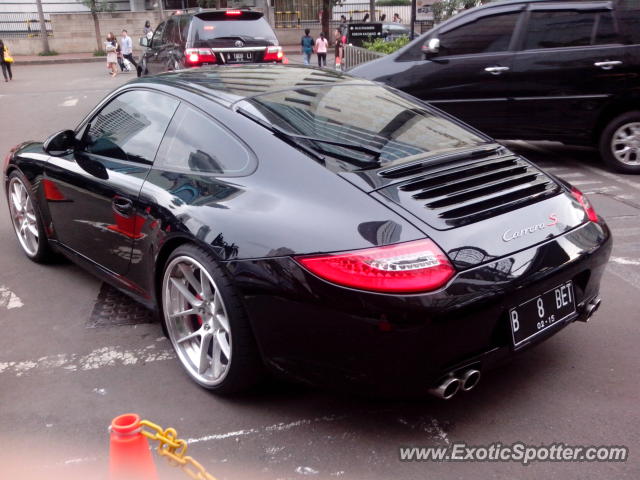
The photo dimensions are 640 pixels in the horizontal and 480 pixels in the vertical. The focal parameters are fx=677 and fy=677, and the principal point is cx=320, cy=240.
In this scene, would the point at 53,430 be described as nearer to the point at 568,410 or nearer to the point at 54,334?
the point at 54,334

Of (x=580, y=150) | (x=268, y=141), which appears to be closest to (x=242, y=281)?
(x=268, y=141)

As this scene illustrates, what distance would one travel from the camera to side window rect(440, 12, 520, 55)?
768 cm

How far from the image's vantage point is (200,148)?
11.1ft

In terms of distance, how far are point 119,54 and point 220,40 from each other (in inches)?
668

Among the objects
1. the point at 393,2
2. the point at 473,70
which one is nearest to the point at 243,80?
the point at 473,70

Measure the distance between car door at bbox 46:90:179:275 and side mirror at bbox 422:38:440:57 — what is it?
178 inches

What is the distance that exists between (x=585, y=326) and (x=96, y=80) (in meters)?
20.4

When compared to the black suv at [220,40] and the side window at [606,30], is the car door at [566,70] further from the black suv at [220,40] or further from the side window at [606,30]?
the black suv at [220,40]

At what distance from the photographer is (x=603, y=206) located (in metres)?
6.20

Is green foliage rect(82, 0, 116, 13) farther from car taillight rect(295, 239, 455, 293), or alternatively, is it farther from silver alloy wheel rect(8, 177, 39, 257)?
car taillight rect(295, 239, 455, 293)

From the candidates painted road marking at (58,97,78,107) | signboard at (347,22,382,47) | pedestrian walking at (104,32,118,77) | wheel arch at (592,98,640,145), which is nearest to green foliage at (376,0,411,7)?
pedestrian walking at (104,32,118,77)

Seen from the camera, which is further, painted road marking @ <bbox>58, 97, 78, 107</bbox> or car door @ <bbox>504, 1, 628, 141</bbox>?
painted road marking @ <bbox>58, 97, 78, 107</bbox>

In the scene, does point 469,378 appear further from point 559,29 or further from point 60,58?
point 60,58

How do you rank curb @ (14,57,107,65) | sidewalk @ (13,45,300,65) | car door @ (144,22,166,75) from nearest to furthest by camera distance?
car door @ (144,22,166,75) < curb @ (14,57,107,65) < sidewalk @ (13,45,300,65)
